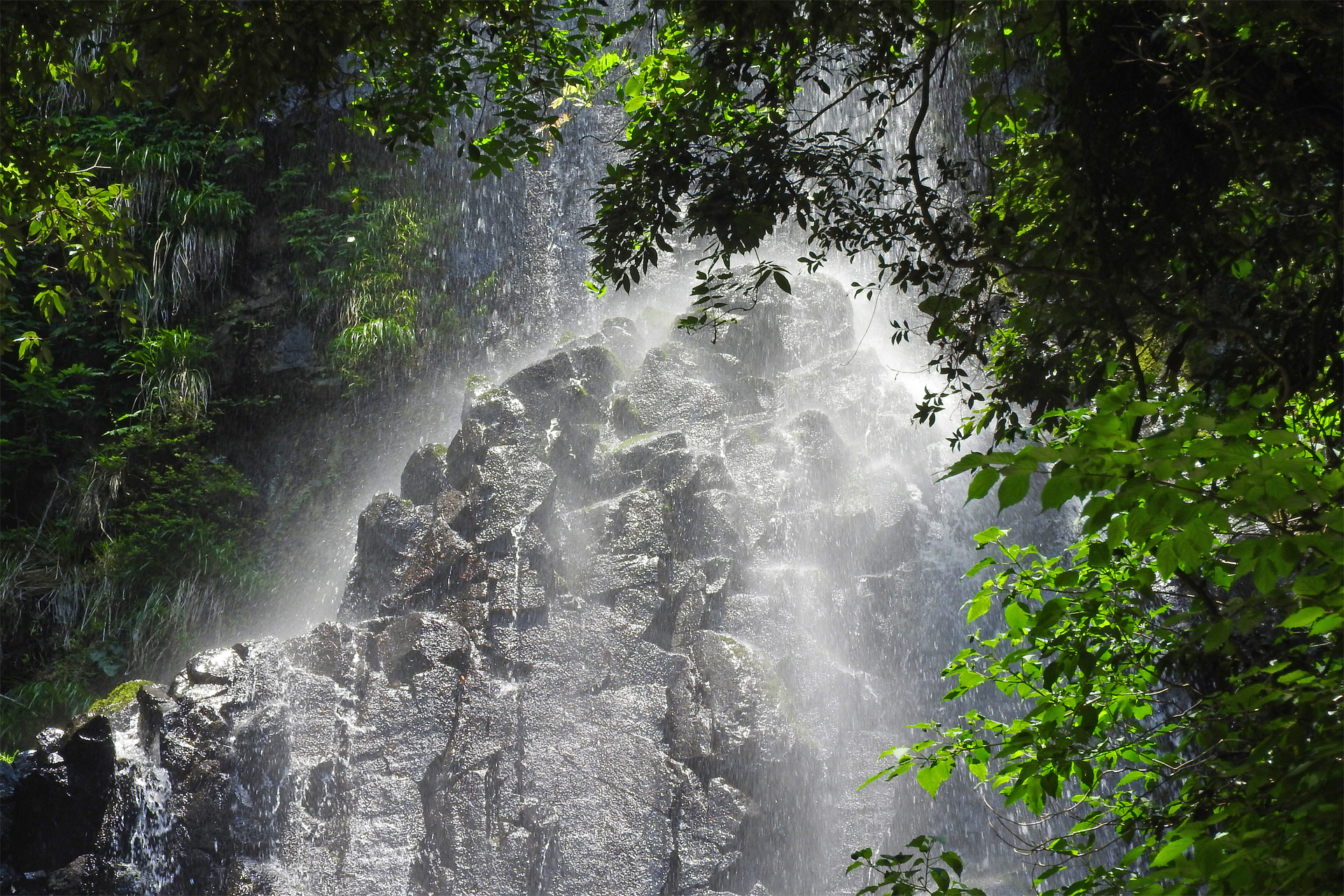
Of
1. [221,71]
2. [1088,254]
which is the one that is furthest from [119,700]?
[1088,254]

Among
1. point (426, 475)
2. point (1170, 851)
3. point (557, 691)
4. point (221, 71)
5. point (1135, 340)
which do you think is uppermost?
point (426, 475)

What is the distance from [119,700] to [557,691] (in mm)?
3721

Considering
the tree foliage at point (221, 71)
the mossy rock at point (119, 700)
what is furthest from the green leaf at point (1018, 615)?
the mossy rock at point (119, 700)

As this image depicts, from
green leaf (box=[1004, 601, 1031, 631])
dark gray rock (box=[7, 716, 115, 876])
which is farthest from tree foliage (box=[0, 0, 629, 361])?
dark gray rock (box=[7, 716, 115, 876])

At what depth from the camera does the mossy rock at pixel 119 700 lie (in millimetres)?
7734

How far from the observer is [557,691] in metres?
8.63

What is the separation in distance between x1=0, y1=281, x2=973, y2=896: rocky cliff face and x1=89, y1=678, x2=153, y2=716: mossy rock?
0.19m

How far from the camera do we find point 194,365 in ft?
39.9

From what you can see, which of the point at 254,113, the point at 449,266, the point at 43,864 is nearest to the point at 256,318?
the point at 449,266

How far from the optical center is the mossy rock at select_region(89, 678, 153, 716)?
773 cm

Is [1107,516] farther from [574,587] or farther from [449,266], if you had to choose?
[449,266]

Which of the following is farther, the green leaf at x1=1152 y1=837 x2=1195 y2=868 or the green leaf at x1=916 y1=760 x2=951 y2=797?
the green leaf at x1=916 y1=760 x2=951 y2=797

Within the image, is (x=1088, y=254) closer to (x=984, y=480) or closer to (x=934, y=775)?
(x=934, y=775)

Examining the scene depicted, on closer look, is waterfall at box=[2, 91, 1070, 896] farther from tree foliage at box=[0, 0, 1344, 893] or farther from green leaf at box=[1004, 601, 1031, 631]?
green leaf at box=[1004, 601, 1031, 631]
